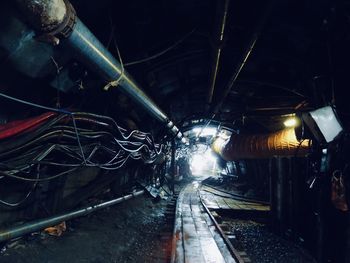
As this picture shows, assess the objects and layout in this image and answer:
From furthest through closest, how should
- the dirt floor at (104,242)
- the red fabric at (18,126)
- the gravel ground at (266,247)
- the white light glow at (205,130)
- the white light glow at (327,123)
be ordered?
1. the white light glow at (205,130)
2. the gravel ground at (266,247)
3. the white light glow at (327,123)
4. the dirt floor at (104,242)
5. the red fabric at (18,126)

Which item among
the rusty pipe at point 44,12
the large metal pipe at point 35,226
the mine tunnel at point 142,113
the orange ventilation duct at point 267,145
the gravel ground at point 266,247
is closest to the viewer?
the rusty pipe at point 44,12

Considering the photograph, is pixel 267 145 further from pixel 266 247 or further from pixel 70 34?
pixel 70 34

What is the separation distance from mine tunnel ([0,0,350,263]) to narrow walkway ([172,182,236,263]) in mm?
55

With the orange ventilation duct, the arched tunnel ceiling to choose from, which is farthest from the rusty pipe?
the orange ventilation duct

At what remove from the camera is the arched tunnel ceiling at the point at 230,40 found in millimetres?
4188

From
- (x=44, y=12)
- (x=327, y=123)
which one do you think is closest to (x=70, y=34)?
(x=44, y=12)

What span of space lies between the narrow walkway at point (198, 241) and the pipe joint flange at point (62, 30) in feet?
14.3

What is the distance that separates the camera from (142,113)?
7676 mm

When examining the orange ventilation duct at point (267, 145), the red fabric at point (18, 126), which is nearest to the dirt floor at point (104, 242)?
the red fabric at point (18, 126)

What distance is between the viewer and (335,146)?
5035mm

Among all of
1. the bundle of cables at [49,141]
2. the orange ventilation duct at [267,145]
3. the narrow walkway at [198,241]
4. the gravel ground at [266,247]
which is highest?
the orange ventilation duct at [267,145]

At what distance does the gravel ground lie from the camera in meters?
5.61

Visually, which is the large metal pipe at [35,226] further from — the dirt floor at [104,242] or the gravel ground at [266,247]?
the gravel ground at [266,247]

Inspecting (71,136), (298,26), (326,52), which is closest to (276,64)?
(326,52)
